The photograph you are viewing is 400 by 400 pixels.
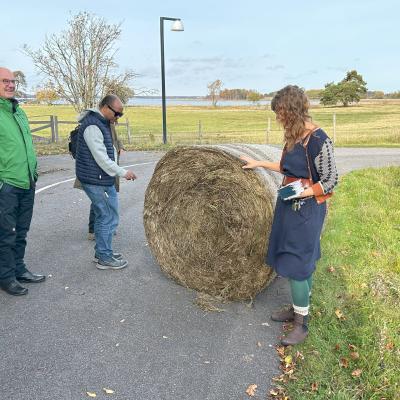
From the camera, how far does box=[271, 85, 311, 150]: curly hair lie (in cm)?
345

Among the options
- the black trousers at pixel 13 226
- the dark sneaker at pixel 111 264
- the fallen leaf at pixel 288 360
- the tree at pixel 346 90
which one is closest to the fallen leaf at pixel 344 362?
the fallen leaf at pixel 288 360

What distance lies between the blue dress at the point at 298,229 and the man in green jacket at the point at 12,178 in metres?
2.59

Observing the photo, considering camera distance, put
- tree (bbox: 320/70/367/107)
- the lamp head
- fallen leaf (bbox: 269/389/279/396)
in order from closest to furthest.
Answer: fallen leaf (bbox: 269/389/279/396), the lamp head, tree (bbox: 320/70/367/107)

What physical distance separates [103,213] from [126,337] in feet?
5.67

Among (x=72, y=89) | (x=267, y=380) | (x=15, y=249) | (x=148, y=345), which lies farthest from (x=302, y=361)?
(x=72, y=89)

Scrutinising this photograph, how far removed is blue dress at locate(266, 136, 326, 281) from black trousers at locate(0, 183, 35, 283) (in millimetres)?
2637

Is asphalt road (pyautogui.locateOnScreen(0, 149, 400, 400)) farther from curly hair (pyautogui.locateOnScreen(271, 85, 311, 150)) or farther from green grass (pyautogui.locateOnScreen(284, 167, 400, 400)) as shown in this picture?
curly hair (pyautogui.locateOnScreen(271, 85, 311, 150))

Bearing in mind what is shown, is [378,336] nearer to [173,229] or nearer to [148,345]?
[148,345]

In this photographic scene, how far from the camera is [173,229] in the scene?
5051 millimetres

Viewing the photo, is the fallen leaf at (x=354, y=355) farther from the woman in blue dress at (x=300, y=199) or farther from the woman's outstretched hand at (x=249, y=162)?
the woman's outstretched hand at (x=249, y=162)

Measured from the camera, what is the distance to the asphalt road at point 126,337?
3248mm

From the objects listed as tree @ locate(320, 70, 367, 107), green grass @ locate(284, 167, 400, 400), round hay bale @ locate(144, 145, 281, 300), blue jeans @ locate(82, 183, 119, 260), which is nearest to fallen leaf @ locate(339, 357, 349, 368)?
green grass @ locate(284, 167, 400, 400)

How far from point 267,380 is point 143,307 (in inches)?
62.9

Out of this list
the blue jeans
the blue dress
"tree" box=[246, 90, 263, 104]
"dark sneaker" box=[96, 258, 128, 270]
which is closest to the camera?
the blue dress
